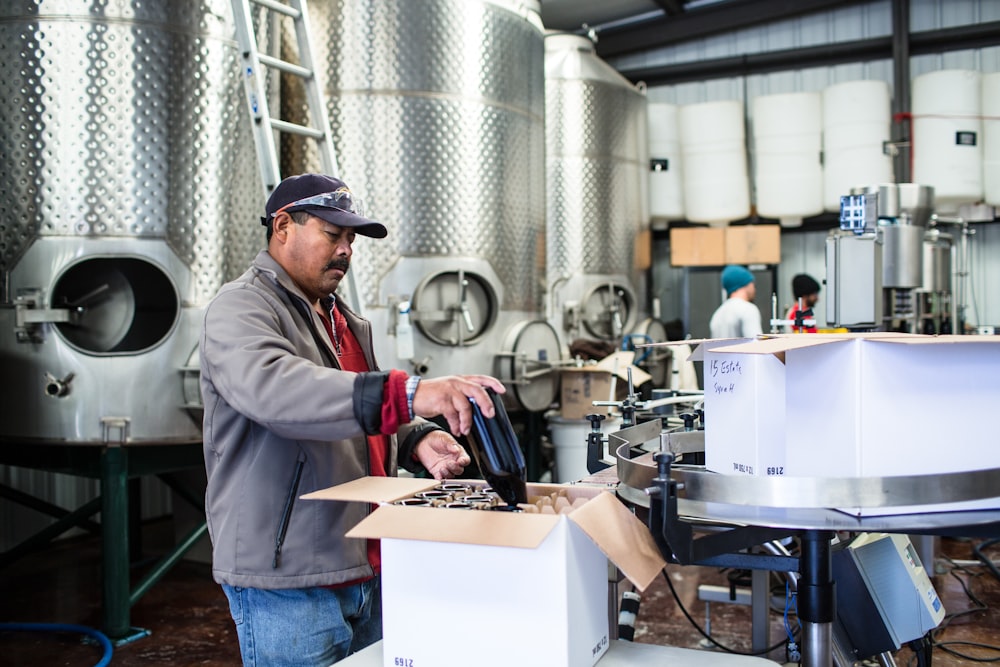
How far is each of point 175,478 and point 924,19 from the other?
21.7 ft

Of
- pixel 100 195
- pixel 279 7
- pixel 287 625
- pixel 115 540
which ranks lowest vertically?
pixel 115 540

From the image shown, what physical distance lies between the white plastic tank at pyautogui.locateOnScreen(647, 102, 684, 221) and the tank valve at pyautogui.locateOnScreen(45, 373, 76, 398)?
5.24 metres

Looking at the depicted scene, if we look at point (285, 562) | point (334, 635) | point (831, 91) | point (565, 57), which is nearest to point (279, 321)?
point (285, 562)

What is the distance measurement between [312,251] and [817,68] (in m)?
7.01

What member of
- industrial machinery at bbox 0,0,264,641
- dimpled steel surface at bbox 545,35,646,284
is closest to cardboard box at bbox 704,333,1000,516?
industrial machinery at bbox 0,0,264,641

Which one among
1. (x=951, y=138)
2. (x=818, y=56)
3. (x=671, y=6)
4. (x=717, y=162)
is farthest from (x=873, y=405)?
(x=671, y=6)

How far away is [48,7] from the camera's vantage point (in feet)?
10.7

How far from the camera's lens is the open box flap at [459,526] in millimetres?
1158

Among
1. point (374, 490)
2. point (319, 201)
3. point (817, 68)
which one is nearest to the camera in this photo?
point (374, 490)

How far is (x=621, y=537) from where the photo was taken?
4.13 feet

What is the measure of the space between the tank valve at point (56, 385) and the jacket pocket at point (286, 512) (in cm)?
214

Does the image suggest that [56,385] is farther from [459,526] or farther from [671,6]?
[671,6]

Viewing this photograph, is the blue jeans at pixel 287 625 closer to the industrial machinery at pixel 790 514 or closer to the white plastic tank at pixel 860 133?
the industrial machinery at pixel 790 514

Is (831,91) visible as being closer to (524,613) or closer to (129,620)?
(129,620)
